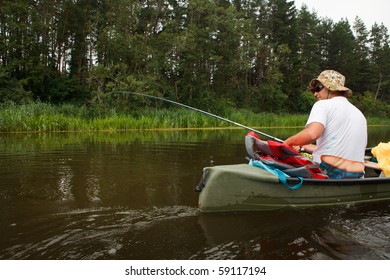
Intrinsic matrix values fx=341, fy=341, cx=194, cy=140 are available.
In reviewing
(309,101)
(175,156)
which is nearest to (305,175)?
(175,156)

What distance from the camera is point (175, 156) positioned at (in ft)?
26.5

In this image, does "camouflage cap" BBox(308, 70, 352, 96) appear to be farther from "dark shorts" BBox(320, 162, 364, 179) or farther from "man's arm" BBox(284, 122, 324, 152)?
"dark shorts" BBox(320, 162, 364, 179)

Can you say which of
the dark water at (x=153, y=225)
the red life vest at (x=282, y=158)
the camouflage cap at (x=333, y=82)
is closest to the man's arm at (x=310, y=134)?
the red life vest at (x=282, y=158)

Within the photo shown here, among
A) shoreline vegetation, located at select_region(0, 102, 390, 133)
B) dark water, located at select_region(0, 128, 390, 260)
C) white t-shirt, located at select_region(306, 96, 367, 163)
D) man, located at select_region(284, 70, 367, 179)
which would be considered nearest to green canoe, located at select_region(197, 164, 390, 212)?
dark water, located at select_region(0, 128, 390, 260)

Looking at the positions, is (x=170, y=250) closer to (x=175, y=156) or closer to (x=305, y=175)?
(x=305, y=175)

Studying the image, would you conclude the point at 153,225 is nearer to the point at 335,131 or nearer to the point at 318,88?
the point at 335,131

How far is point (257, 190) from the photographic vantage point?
370cm

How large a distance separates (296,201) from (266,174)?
548 millimetres

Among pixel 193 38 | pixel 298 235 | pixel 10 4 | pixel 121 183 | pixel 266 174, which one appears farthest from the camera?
pixel 193 38

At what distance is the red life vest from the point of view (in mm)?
3867

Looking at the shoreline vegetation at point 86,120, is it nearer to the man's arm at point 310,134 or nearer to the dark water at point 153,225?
the dark water at point 153,225

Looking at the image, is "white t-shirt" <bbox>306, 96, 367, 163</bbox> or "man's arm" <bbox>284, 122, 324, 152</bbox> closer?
"man's arm" <bbox>284, 122, 324, 152</bbox>

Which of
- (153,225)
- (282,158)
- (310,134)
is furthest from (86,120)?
(310,134)

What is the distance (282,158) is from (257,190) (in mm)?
608
